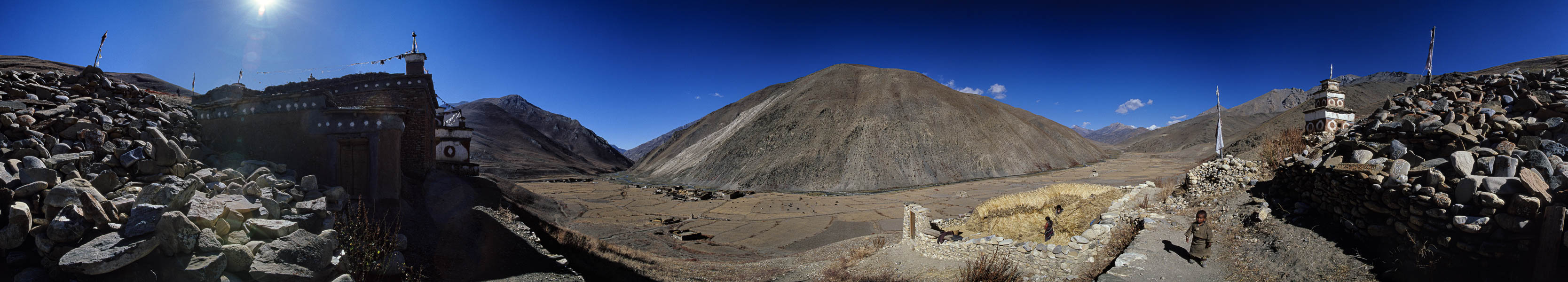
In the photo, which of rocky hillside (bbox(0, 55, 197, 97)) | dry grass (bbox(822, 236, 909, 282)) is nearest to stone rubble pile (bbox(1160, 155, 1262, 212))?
dry grass (bbox(822, 236, 909, 282))

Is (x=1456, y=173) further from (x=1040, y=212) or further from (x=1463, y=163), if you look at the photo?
(x=1040, y=212)

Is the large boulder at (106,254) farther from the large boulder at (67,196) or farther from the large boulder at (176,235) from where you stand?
the large boulder at (67,196)

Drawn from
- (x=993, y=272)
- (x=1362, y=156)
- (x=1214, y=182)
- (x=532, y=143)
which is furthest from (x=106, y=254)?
(x=532, y=143)

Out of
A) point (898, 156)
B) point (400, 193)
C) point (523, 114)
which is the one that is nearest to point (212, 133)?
point (400, 193)

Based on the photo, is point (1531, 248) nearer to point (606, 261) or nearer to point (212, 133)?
point (606, 261)

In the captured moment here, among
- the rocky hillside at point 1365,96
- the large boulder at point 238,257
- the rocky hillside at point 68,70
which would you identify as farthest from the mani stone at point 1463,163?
the rocky hillside at point 68,70

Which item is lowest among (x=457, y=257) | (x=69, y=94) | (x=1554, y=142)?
(x=457, y=257)

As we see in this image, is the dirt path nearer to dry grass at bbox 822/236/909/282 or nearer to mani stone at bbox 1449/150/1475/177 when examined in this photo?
mani stone at bbox 1449/150/1475/177
